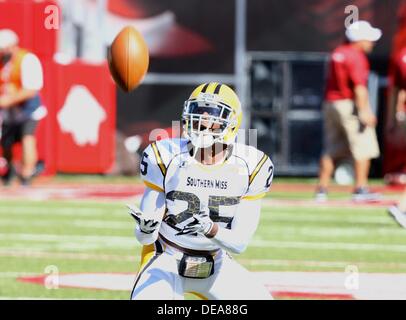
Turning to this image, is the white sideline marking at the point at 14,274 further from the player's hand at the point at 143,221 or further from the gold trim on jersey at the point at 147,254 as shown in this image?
the player's hand at the point at 143,221

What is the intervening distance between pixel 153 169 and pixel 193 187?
7.5 inches

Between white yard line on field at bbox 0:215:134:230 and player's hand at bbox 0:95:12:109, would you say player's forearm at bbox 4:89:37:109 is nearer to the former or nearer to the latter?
player's hand at bbox 0:95:12:109

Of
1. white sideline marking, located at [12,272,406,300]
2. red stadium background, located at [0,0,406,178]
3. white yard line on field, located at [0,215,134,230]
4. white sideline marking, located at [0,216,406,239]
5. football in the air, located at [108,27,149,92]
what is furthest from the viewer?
red stadium background, located at [0,0,406,178]

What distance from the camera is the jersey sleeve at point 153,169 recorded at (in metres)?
4.93

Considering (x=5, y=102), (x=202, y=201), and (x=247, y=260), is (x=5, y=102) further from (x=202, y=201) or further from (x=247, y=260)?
(x=202, y=201)

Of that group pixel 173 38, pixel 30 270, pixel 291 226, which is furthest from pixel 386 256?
pixel 173 38

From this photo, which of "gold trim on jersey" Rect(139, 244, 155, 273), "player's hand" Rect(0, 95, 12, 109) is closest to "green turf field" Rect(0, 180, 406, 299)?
"gold trim on jersey" Rect(139, 244, 155, 273)

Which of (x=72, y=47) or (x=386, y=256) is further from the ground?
(x=72, y=47)

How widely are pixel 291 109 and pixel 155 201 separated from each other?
38.9ft

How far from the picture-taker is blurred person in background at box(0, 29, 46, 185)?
14.0m

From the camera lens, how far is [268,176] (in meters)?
5.04

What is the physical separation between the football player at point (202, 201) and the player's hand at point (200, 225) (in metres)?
0.17

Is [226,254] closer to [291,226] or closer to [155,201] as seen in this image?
[155,201]

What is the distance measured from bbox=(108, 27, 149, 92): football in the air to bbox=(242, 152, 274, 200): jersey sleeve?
920mm
